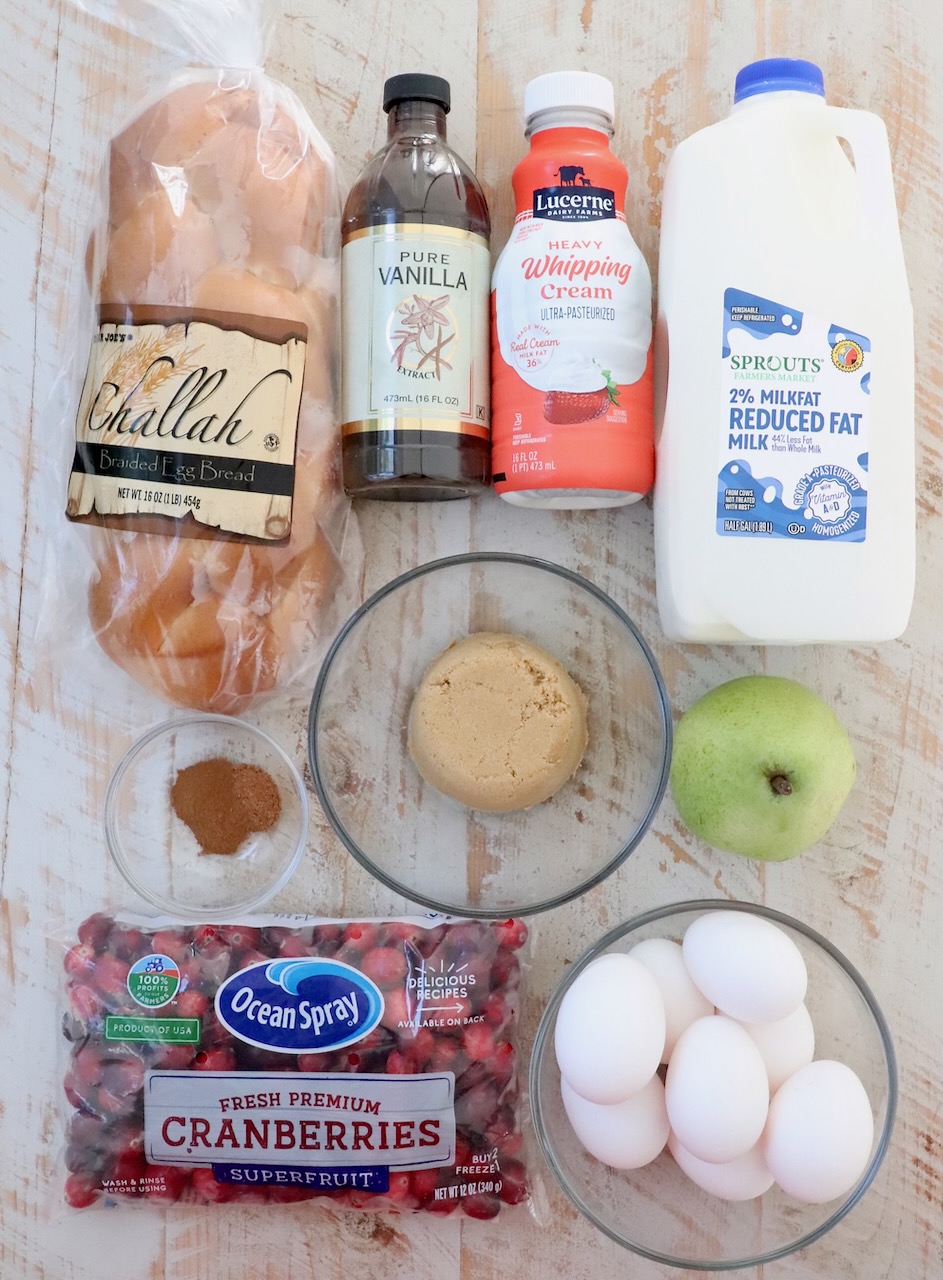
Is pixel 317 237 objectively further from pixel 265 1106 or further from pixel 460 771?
pixel 265 1106

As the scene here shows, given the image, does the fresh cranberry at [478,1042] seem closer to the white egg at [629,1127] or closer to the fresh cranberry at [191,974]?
the white egg at [629,1127]

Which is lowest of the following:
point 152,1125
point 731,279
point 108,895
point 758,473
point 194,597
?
point 152,1125

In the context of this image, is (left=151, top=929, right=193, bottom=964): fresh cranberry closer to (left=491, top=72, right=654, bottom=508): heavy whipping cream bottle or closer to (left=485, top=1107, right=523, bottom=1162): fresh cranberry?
(left=485, top=1107, right=523, bottom=1162): fresh cranberry

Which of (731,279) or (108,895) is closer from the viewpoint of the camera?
(731,279)

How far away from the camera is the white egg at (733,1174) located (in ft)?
2.36

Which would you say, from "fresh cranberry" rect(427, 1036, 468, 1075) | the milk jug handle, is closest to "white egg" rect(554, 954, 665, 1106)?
"fresh cranberry" rect(427, 1036, 468, 1075)

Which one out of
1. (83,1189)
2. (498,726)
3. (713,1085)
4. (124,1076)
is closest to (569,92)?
(498,726)

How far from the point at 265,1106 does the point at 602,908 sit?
0.31m

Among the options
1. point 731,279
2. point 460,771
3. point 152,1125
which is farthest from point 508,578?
point 152,1125

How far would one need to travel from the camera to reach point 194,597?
764 millimetres

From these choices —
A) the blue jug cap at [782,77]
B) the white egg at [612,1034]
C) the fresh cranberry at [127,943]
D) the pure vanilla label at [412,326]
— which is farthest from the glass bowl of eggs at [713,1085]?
the blue jug cap at [782,77]

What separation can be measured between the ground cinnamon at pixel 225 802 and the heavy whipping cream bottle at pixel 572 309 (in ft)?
1.07

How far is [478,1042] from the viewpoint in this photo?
0.79 m

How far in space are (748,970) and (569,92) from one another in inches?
25.5
